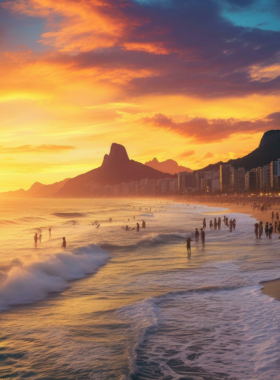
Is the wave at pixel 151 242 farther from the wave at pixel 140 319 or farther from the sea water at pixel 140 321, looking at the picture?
the wave at pixel 140 319

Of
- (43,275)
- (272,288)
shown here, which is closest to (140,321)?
(272,288)

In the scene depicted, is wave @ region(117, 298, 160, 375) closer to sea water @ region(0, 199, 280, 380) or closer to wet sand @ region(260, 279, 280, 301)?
sea water @ region(0, 199, 280, 380)

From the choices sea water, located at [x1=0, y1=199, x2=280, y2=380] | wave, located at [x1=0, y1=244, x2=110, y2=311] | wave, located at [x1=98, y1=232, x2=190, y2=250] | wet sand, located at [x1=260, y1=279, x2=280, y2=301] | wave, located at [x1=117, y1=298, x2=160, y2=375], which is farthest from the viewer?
wave, located at [x1=98, y1=232, x2=190, y2=250]

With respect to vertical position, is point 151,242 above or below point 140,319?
below

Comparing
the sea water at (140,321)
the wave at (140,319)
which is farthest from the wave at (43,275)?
the wave at (140,319)

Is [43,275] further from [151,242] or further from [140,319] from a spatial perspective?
[151,242]

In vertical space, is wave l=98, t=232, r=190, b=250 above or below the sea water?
below

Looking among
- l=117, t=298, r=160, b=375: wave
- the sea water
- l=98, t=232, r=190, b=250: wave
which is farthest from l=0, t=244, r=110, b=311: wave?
l=98, t=232, r=190, b=250: wave

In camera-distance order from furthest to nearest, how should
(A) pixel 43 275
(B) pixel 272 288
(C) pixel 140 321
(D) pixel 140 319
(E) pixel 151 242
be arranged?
(E) pixel 151 242, (A) pixel 43 275, (B) pixel 272 288, (D) pixel 140 319, (C) pixel 140 321
